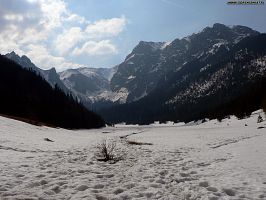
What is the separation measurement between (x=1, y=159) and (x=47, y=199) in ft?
23.1

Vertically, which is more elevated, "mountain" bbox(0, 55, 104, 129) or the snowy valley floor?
"mountain" bbox(0, 55, 104, 129)

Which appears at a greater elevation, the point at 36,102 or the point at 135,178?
the point at 36,102

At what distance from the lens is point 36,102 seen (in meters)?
147

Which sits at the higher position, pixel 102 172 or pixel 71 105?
pixel 71 105

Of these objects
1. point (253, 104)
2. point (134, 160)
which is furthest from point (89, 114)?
point (134, 160)

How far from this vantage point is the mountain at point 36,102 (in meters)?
128

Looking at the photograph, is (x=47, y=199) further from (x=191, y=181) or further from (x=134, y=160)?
(x=134, y=160)

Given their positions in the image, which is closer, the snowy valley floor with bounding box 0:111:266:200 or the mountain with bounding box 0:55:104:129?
the snowy valley floor with bounding box 0:111:266:200

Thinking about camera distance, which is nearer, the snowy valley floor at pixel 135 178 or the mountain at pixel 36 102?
the snowy valley floor at pixel 135 178

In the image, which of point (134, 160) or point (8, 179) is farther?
point (134, 160)

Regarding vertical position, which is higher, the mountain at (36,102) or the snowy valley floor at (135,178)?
the mountain at (36,102)

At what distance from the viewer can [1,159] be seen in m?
15.9

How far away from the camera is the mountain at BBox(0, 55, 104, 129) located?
421ft

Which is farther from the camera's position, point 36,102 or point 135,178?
point 36,102
